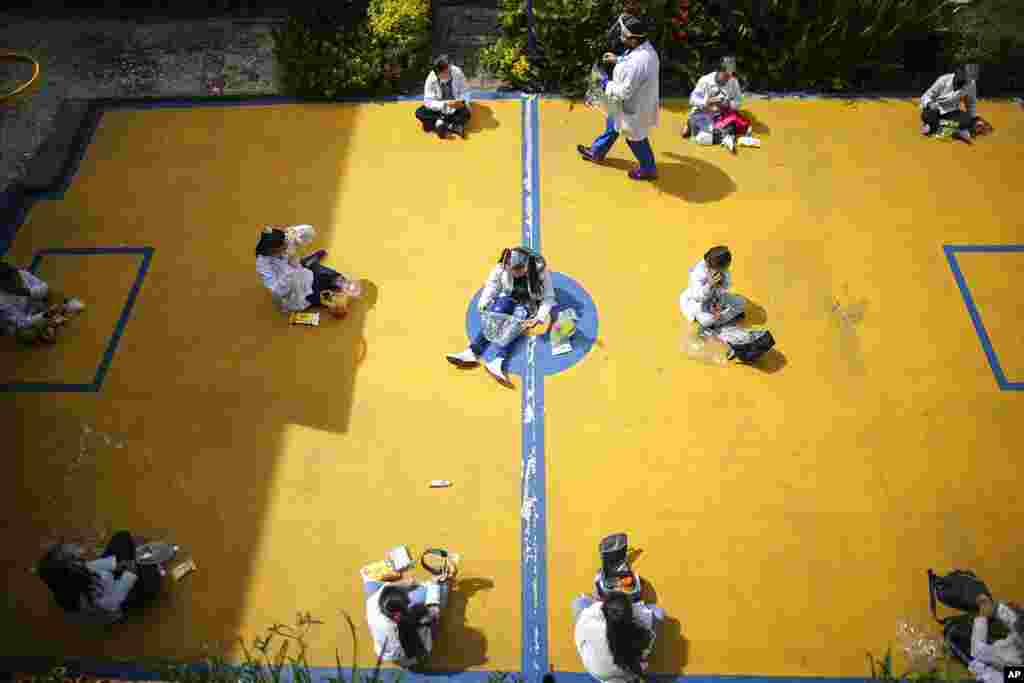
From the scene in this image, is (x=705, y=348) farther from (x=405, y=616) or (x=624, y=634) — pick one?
(x=405, y=616)

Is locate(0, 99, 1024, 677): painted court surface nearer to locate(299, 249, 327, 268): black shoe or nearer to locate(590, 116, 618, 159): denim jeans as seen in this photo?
locate(299, 249, 327, 268): black shoe

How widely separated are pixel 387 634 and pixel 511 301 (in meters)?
3.62

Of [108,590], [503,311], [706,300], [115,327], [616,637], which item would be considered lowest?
[108,590]

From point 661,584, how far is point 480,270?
417cm

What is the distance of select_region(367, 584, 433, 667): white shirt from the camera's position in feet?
21.7

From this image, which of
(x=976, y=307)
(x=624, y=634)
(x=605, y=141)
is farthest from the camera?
(x=605, y=141)

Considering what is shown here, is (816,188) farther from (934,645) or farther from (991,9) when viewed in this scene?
(934,645)

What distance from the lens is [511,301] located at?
28.1 feet

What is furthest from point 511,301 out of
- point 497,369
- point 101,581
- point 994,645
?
point 994,645

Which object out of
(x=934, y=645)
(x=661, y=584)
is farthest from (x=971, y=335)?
(x=661, y=584)

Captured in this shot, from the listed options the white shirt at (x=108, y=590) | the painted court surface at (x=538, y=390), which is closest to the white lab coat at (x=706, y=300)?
the painted court surface at (x=538, y=390)

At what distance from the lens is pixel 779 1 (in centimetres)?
1121

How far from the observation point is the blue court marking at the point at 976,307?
8500mm

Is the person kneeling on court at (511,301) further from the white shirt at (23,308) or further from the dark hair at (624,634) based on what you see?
the white shirt at (23,308)
